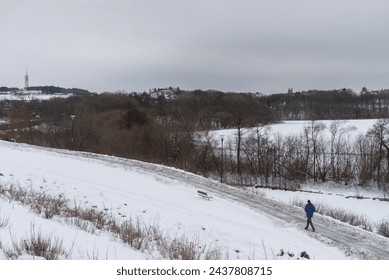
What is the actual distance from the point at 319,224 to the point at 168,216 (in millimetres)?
8429

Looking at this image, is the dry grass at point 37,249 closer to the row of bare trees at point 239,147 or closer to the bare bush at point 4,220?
the bare bush at point 4,220

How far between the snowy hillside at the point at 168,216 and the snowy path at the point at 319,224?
0.05 metres

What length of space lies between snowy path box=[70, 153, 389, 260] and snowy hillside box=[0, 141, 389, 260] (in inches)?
1.8

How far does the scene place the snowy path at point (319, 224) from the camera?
16.9 metres

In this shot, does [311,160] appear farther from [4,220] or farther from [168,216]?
[4,220]

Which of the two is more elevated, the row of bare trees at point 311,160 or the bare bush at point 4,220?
the bare bush at point 4,220

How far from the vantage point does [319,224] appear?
20.5 m

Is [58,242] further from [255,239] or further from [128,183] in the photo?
[128,183]

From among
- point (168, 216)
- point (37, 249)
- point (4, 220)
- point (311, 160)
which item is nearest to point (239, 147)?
point (311, 160)

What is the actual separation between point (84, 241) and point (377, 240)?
16161 mm

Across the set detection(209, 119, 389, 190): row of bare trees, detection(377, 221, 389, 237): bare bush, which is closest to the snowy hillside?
detection(377, 221, 389, 237): bare bush

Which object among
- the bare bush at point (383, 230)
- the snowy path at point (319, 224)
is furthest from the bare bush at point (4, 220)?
the bare bush at point (383, 230)
